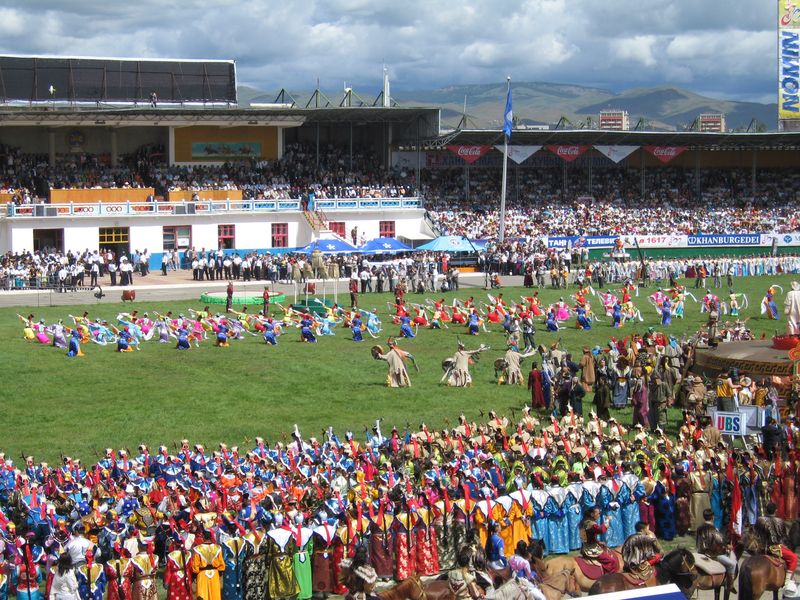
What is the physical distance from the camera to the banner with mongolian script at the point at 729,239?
60.0 metres

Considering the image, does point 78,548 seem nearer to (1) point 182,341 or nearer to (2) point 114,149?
(1) point 182,341

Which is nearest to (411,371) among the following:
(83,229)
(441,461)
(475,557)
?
(441,461)

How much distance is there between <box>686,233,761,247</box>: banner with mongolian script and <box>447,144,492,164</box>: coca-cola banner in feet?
39.3

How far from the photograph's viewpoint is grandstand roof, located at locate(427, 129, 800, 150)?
6144cm

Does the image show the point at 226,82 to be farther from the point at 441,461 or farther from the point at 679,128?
the point at 441,461

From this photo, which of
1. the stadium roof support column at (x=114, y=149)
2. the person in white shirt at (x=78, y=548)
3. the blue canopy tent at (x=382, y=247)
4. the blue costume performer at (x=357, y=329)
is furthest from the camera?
the stadium roof support column at (x=114, y=149)

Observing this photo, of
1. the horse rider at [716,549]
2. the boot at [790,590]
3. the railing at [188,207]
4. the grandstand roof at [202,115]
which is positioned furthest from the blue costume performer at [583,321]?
the grandstand roof at [202,115]

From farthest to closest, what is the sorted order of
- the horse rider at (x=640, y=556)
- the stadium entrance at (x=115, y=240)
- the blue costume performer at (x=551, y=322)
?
the stadium entrance at (x=115, y=240)
the blue costume performer at (x=551, y=322)
the horse rider at (x=640, y=556)

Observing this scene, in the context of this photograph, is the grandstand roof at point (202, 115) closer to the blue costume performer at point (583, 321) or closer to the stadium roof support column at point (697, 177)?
the stadium roof support column at point (697, 177)

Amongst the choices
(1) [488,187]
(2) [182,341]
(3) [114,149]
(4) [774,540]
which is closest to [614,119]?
(1) [488,187]

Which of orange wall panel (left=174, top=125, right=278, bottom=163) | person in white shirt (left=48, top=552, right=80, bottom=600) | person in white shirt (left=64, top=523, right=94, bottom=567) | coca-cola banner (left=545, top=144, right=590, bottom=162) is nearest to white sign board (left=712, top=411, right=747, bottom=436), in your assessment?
person in white shirt (left=64, top=523, right=94, bottom=567)

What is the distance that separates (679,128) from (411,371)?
48.7m

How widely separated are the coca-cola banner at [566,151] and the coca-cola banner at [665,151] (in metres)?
4.54

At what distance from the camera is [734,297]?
37.0 metres
